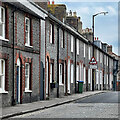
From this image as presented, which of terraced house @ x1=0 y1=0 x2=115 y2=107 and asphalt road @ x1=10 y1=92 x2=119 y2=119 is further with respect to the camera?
terraced house @ x1=0 y1=0 x2=115 y2=107

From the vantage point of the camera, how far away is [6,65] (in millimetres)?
19656

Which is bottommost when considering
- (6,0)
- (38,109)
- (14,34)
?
(38,109)

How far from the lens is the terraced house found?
64.6 ft

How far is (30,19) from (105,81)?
41.0 m

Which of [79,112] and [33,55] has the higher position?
[33,55]

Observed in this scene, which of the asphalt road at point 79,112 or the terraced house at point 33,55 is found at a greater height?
the terraced house at point 33,55

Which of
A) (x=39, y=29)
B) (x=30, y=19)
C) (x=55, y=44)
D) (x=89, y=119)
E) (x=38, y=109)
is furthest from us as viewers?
(x=55, y=44)

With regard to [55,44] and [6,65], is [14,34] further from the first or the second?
[55,44]

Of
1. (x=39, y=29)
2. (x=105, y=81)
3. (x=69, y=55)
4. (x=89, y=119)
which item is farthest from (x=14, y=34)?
(x=105, y=81)

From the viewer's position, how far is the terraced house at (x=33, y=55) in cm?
1970

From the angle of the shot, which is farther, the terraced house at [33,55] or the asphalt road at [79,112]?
the terraced house at [33,55]

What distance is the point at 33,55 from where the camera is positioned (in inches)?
935

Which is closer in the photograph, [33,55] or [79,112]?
[79,112]

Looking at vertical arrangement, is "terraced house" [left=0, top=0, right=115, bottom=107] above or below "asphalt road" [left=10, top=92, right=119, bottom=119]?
above
